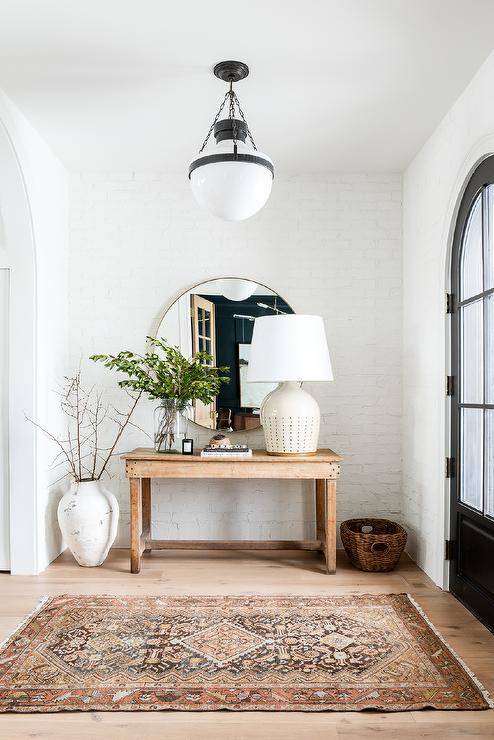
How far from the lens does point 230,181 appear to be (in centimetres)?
276

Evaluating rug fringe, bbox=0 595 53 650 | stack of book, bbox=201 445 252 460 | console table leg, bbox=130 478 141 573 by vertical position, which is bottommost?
rug fringe, bbox=0 595 53 650

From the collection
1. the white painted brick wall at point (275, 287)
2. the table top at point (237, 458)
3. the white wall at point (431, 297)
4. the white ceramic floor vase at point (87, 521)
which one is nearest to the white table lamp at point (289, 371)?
the table top at point (237, 458)

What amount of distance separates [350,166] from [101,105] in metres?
1.81

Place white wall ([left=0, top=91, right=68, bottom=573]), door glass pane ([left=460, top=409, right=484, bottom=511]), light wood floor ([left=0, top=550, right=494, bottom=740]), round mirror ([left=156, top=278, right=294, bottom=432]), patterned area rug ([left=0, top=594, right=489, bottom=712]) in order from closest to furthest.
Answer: light wood floor ([left=0, top=550, right=494, bottom=740]), patterned area rug ([left=0, top=594, right=489, bottom=712]), door glass pane ([left=460, top=409, right=484, bottom=511]), white wall ([left=0, top=91, right=68, bottom=573]), round mirror ([left=156, top=278, right=294, bottom=432])

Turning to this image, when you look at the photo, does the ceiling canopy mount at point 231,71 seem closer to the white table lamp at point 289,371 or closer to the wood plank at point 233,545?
the white table lamp at point 289,371

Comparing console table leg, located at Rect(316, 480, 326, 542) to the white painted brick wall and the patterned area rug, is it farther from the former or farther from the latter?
the patterned area rug

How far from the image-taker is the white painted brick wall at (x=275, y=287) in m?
4.51

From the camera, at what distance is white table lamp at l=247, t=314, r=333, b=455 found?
3.84 meters

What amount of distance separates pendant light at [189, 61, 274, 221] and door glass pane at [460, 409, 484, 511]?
1579 millimetres

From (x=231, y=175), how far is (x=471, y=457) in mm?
1913

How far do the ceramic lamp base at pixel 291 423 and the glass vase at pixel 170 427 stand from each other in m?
0.55

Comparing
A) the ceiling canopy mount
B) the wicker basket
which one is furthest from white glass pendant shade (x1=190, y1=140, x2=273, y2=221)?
the wicker basket

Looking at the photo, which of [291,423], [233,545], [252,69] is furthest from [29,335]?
[252,69]

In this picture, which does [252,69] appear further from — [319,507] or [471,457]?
[319,507]
